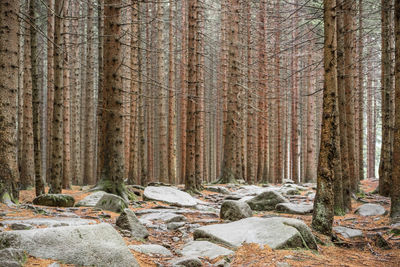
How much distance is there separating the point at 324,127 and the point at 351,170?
17.6 feet

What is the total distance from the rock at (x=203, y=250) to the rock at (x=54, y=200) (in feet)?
10.1

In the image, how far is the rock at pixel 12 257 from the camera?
2.84 metres

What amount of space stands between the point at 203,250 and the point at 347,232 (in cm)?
313

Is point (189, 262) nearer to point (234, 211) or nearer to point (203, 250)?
point (203, 250)

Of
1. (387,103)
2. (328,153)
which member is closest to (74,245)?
(328,153)

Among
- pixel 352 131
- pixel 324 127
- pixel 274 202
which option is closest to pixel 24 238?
pixel 324 127

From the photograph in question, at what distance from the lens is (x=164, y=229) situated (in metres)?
6.15

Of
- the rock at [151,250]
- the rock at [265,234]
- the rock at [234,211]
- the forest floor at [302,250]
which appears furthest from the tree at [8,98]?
the rock at [234,211]

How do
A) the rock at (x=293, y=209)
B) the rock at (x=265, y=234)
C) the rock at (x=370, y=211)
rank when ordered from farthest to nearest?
the rock at (x=293, y=209) → the rock at (x=370, y=211) → the rock at (x=265, y=234)

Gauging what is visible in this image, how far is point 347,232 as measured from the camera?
20.4ft

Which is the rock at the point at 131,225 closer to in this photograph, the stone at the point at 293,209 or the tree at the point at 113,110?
the tree at the point at 113,110

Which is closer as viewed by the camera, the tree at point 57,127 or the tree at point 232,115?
the tree at point 57,127

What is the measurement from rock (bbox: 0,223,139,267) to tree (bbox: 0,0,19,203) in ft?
9.92

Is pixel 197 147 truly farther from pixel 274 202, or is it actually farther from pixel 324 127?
pixel 324 127
